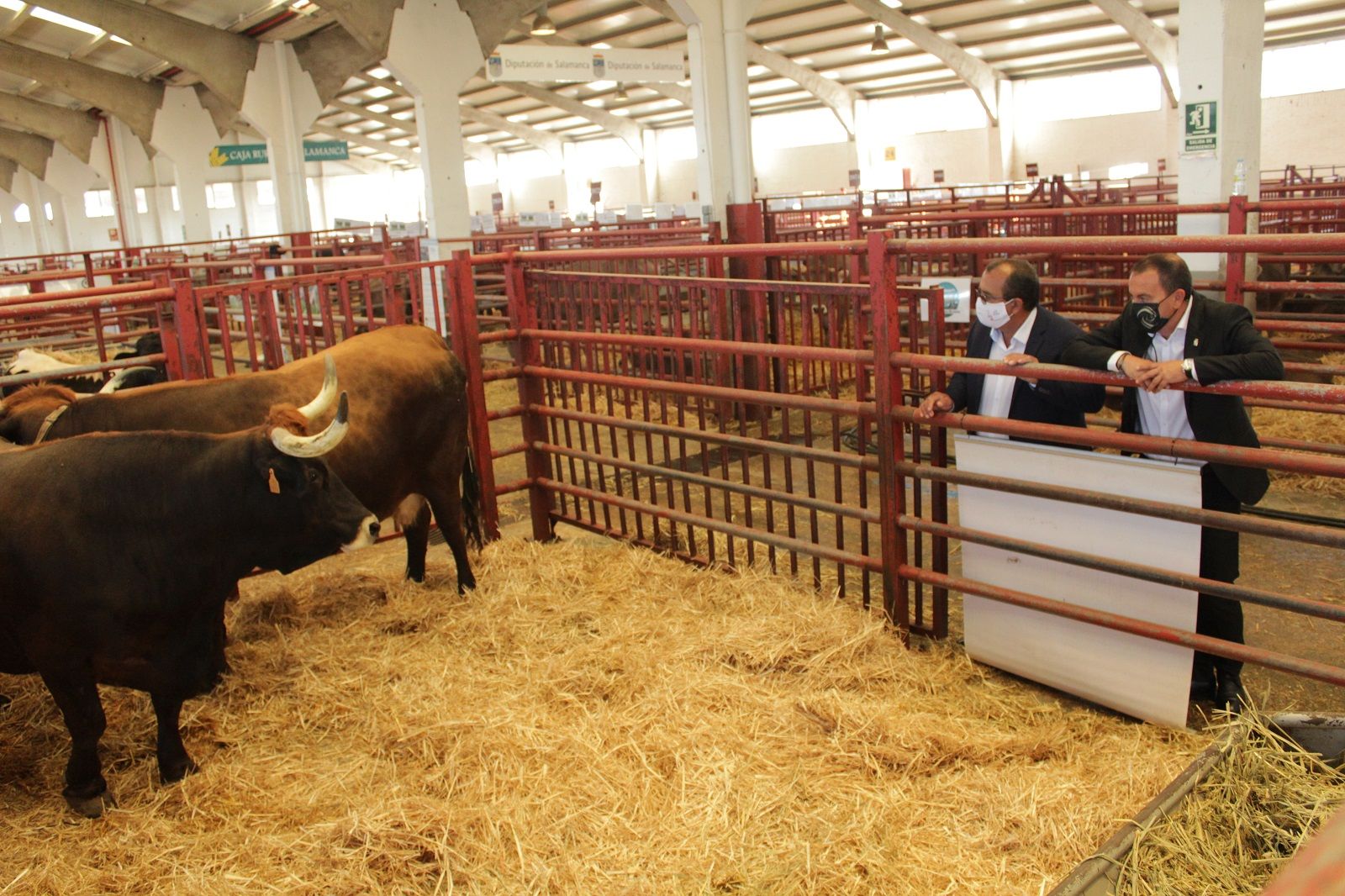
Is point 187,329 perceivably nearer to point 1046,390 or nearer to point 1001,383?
point 1001,383

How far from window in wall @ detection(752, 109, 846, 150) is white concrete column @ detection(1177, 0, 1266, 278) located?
1017 inches

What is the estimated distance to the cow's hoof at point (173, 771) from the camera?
3.63 meters

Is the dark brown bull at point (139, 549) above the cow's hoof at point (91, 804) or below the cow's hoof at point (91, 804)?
above

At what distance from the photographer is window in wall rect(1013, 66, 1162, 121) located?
87.1 feet

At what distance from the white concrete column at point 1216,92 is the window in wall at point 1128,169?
64.6 feet

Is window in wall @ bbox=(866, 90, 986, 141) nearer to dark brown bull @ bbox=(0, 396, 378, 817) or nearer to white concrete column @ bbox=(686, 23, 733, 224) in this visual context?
white concrete column @ bbox=(686, 23, 733, 224)

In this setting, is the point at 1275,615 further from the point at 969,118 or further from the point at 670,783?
the point at 969,118

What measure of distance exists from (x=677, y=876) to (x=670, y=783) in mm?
456

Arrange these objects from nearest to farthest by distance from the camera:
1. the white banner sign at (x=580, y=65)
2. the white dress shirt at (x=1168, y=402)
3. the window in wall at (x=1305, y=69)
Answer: the white dress shirt at (x=1168, y=402), the white banner sign at (x=580, y=65), the window in wall at (x=1305, y=69)

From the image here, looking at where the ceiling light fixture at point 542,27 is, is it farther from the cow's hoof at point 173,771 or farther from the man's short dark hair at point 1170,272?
the cow's hoof at point 173,771

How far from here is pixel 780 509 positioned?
21.7 ft

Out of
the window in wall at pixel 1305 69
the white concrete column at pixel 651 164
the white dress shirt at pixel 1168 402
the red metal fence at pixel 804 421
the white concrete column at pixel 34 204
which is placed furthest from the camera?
the white concrete column at pixel 651 164

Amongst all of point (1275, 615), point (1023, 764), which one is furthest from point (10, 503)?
point (1275, 615)

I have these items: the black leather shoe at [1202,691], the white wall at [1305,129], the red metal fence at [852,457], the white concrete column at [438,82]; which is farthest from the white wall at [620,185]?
the black leather shoe at [1202,691]
